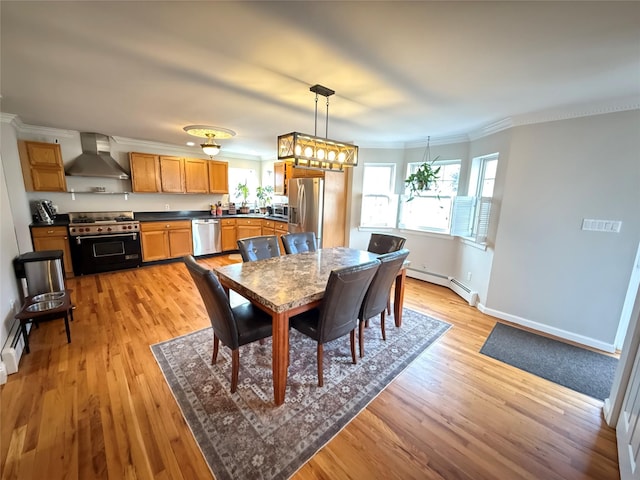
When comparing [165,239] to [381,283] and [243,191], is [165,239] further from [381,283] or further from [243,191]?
[381,283]

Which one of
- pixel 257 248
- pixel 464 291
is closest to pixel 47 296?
pixel 257 248

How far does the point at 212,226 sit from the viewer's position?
5.82m

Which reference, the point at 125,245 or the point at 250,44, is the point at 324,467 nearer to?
the point at 250,44

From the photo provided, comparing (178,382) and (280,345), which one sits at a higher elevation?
(280,345)

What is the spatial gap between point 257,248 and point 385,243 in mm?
1633

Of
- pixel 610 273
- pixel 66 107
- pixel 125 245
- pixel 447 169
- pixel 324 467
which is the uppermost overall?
pixel 66 107

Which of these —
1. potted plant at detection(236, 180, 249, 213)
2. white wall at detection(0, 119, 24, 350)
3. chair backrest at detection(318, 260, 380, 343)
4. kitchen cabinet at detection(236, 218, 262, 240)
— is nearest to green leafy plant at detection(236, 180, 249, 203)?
potted plant at detection(236, 180, 249, 213)

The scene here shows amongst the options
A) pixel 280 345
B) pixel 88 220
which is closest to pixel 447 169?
pixel 280 345

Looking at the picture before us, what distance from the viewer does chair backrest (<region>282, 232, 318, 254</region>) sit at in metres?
3.24

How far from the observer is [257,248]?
294 cm

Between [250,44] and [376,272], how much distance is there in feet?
6.00

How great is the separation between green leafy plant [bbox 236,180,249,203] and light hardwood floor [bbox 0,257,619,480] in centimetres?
456

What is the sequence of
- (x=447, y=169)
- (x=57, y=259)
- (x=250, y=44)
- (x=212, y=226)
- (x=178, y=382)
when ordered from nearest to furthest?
(x=250, y=44) < (x=178, y=382) < (x=57, y=259) < (x=447, y=169) < (x=212, y=226)

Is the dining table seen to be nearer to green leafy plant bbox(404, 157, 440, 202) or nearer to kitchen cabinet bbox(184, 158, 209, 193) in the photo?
green leafy plant bbox(404, 157, 440, 202)
